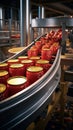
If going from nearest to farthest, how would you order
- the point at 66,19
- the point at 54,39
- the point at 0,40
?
the point at 66,19 < the point at 54,39 < the point at 0,40

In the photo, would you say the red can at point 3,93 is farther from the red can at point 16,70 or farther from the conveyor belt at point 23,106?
the red can at point 16,70

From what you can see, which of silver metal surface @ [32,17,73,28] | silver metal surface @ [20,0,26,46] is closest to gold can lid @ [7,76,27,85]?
silver metal surface @ [32,17,73,28]

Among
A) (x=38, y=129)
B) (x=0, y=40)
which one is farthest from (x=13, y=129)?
(x=0, y=40)

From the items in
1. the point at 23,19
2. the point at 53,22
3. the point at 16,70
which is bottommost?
the point at 16,70

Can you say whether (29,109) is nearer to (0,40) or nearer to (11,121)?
(11,121)

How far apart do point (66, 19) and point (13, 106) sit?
149cm

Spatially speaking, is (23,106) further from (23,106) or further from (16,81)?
(16,81)

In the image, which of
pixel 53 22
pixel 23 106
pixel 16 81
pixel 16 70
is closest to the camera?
pixel 23 106

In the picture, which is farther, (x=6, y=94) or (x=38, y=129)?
(x=38, y=129)

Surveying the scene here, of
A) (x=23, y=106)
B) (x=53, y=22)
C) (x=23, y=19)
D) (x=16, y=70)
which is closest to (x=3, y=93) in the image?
A: (x=23, y=106)

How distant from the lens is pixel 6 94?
2.75 ft

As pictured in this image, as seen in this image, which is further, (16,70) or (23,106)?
(16,70)

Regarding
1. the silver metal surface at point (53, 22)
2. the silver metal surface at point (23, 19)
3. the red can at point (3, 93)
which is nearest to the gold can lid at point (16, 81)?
the red can at point (3, 93)

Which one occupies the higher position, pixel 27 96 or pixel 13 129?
pixel 27 96
